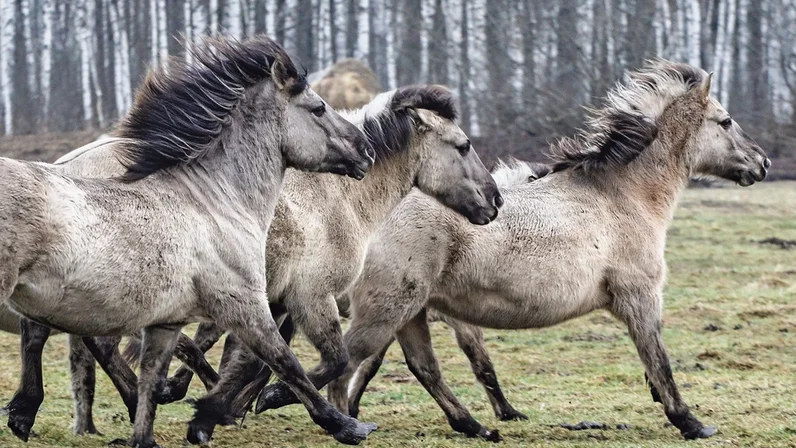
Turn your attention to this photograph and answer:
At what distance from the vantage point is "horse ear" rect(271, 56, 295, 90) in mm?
6031

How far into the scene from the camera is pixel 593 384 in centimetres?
893

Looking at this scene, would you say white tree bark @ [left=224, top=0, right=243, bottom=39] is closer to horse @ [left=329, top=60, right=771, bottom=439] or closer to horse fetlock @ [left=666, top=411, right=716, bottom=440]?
horse @ [left=329, top=60, right=771, bottom=439]

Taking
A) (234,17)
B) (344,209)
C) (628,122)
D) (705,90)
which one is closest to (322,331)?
(344,209)

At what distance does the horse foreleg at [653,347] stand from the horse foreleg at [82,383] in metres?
3.32

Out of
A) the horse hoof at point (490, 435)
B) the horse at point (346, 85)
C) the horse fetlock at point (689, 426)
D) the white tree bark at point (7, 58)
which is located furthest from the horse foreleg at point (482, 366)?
the white tree bark at point (7, 58)

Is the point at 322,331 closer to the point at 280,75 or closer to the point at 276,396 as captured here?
the point at 276,396

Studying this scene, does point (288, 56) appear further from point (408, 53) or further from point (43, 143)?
point (408, 53)

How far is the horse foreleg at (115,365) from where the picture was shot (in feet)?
22.9

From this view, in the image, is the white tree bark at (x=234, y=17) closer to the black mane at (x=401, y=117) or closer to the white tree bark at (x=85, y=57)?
the white tree bark at (x=85, y=57)

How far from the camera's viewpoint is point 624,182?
771cm

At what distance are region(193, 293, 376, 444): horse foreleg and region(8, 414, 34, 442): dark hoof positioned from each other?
1.43m

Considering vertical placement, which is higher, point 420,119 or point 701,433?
point 420,119

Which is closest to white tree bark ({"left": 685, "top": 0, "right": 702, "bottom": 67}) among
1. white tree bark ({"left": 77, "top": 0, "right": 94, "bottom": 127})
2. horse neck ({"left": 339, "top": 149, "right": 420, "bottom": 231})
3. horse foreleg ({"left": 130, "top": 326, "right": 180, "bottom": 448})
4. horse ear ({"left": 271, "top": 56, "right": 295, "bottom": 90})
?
white tree bark ({"left": 77, "top": 0, "right": 94, "bottom": 127})

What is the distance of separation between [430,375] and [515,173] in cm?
167
